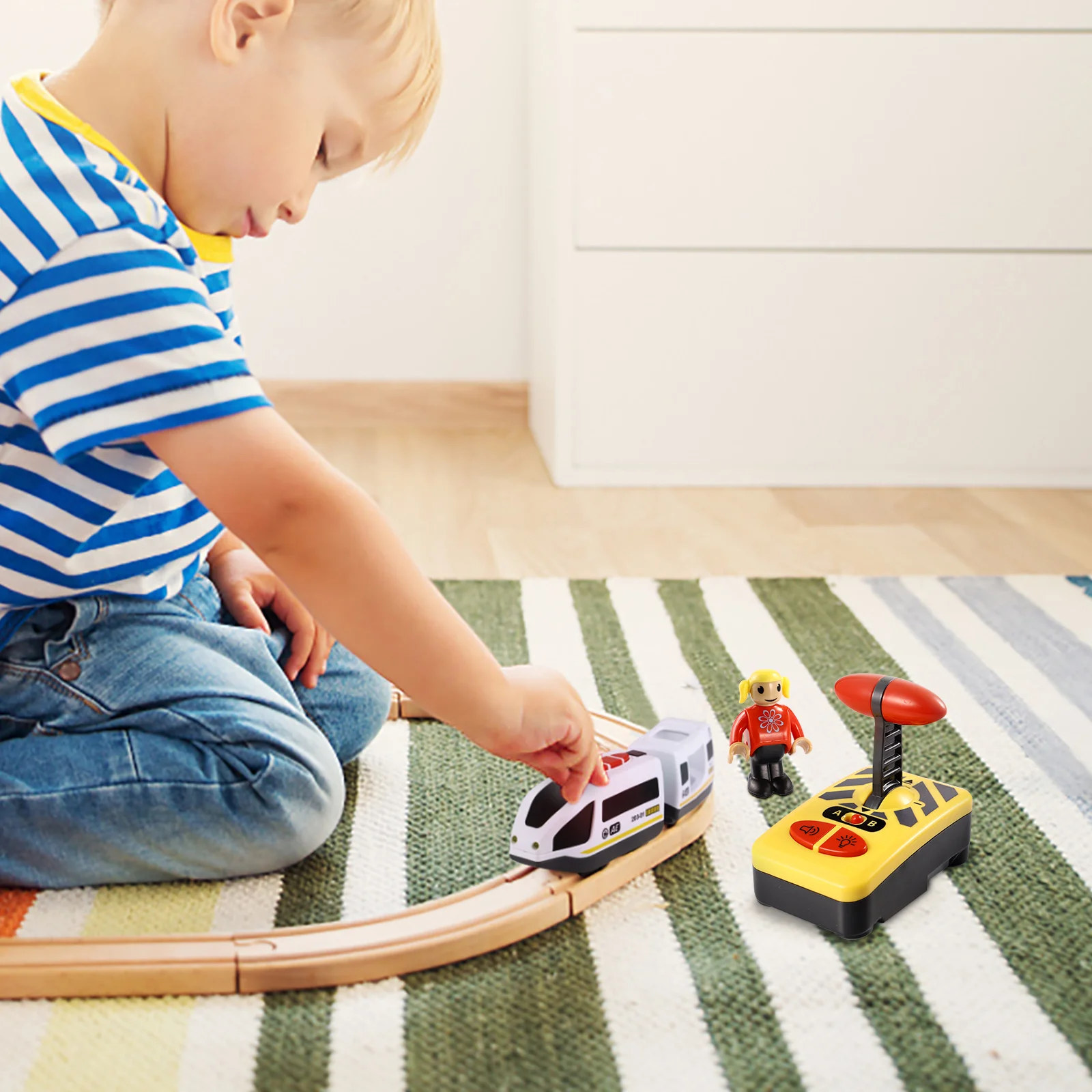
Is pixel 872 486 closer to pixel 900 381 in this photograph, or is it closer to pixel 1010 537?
pixel 900 381

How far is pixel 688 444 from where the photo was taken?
1.73 meters

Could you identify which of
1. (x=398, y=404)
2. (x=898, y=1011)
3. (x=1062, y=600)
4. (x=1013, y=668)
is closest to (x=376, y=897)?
(x=898, y=1011)

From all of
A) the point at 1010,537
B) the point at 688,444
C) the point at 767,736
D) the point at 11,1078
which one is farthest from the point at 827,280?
the point at 11,1078

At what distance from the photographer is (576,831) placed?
2.32ft

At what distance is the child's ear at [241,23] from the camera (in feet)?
2.00

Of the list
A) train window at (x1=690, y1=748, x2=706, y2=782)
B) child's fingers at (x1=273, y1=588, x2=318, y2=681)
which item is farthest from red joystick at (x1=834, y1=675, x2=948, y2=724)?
child's fingers at (x1=273, y1=588, x2=318, y2=681)

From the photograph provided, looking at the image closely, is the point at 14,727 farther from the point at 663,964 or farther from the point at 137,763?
the point at 663,964

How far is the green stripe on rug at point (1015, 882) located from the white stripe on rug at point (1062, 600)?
0.22 meters

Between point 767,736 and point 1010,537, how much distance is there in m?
0.84

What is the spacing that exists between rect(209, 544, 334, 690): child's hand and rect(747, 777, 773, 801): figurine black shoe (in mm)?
300

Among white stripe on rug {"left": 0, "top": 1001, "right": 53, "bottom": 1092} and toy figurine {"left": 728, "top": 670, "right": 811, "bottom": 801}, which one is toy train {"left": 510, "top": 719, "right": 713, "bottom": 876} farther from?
white stripe on rug {"left": 0, "top": 1001, "right": 53, "bottom": 1092}

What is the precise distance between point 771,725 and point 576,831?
0.49 feet

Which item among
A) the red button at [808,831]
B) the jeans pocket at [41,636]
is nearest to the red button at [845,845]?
the red button at [808,831]

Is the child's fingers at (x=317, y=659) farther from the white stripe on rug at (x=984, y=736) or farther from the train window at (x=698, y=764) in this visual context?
the white stripe on rug at (x=984, y=736)
